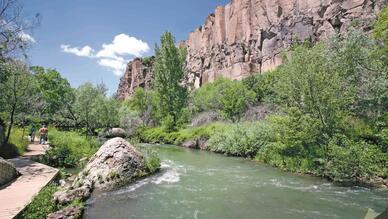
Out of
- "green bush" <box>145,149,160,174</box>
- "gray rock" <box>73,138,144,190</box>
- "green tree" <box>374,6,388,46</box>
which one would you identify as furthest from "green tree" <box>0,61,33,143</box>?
"green tree" <box>374,6,388,46</box>

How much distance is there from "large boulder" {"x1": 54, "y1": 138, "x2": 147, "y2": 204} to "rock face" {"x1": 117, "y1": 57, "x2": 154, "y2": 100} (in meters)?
91.3

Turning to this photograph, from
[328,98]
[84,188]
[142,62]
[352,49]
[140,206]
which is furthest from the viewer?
[142,62]

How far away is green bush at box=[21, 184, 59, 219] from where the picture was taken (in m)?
7.79

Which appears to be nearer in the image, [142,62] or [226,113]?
[226,113]

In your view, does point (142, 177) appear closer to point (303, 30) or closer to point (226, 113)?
point (226, 113)

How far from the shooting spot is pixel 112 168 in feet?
42.9

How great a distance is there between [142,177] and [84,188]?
367 centimetres

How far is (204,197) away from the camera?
11.1 metres

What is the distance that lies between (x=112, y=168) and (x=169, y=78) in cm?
3007

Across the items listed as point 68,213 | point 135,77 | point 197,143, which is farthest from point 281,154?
point 135,77

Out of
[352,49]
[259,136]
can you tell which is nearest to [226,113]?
[259,136]

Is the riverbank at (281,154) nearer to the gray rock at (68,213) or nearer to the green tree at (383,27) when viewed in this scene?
the green tree at (383,27)

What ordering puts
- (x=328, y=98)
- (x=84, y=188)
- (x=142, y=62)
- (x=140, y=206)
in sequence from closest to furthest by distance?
1. (x=140, y=206)
2. (x=84, y=188)
3. (x=328, y=98)
4. (x=142, y=62)

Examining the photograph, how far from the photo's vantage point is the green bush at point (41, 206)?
25.5 feet
